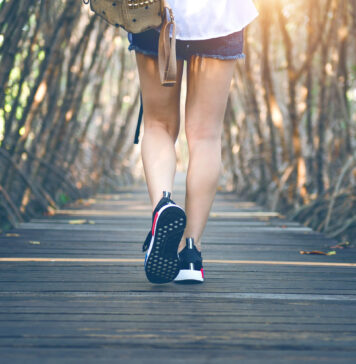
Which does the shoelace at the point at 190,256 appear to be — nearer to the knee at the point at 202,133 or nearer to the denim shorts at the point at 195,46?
the knee at the point at 202,133

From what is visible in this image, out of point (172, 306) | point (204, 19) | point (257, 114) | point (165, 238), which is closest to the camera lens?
point (172, 306)

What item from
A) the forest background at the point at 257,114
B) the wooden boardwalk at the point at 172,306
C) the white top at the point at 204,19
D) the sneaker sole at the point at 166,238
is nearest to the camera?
the wooden boardwalk at the point at 172,306

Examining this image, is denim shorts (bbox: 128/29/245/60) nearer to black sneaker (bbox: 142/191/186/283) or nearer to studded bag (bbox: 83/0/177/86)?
studded bag (bbox: 83/0/177/86)

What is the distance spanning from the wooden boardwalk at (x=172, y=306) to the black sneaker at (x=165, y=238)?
8 cm

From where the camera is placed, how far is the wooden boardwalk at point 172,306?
1.40 m

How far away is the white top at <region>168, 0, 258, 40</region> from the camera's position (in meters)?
2.04

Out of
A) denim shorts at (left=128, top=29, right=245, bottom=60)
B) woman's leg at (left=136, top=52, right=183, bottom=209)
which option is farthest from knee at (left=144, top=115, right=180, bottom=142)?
denim shorts at (left=128, top=29, right=245, bottom=60)

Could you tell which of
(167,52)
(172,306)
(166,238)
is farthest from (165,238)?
(167,52)

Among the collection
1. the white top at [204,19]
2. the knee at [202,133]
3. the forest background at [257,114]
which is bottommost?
the forest background at [257,114]

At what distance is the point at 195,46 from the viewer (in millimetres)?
2109

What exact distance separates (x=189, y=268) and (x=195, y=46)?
0.72 m

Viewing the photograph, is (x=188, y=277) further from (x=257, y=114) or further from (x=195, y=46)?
(x=257, y=114)

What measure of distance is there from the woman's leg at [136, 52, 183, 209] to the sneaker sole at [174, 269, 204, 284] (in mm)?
248

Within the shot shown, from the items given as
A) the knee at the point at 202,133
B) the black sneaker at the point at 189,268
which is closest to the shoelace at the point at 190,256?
the black sneaker at the point at 189,268
